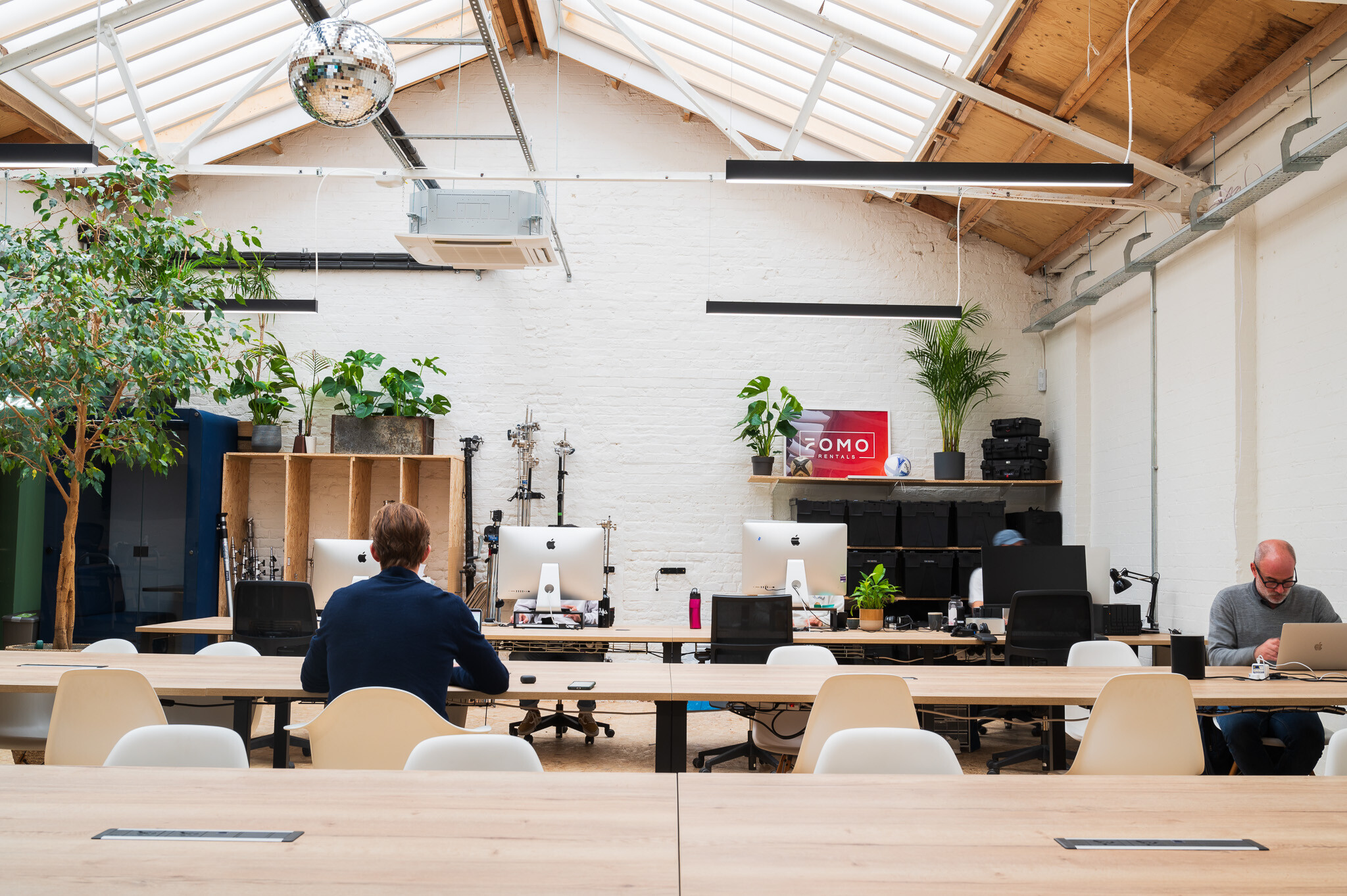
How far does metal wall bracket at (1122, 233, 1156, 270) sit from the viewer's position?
6309 mm

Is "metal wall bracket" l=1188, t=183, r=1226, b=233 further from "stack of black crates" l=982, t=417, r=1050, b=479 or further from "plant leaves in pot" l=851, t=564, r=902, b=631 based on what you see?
"plant leaves in pot" l=851, t=564, r=902, b=631

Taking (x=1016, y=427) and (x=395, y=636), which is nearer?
(x=395, y=636)

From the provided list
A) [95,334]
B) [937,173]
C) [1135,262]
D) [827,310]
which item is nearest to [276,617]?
[95,334]

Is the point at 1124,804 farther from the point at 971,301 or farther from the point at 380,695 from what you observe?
the point at 971,301

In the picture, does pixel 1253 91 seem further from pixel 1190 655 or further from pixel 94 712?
pixel 94 712

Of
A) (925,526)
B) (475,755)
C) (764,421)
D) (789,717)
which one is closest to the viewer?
(475,755)

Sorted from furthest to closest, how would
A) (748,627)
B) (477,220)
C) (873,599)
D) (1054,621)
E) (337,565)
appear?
(477,220), (873,599), (337,565), (1054,621), (748,627)

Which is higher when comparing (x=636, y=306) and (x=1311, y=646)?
(x=636, y=306)

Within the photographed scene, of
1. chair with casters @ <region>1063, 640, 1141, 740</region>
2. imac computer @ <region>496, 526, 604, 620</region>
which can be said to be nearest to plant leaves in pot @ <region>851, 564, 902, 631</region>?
chair with casters @ <region>1063, 640, 1141, 740</region>

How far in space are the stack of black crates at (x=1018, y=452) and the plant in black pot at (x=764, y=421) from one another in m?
1.64

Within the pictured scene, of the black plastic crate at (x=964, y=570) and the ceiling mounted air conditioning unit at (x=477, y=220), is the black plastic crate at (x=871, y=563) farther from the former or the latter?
the ceiling mounted air conditioning unit at (x=477, y=220)

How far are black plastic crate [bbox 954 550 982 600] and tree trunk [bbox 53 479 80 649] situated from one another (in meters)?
5.96

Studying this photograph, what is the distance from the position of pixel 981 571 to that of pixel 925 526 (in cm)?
153

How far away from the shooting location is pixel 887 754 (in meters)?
2.20
